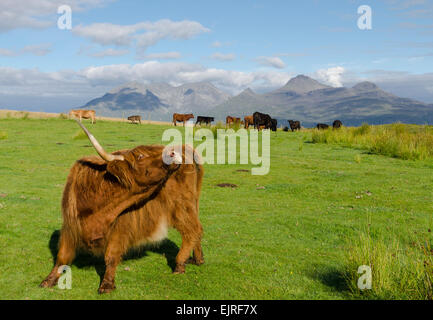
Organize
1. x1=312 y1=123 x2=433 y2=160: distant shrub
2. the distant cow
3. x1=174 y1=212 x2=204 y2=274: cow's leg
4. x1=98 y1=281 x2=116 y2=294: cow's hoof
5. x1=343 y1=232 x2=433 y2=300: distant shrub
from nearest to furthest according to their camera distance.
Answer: x1=343 y1=232 x2=433 y2=300: distant shrub, x1=98 y1=281 x2=116 y2=294: cow's hoof, x1=174 y1=212 x2=204 y2=274: cow's leg, x1=312 y1=123 x2=433 y2=160: distant shrub, the distant cow

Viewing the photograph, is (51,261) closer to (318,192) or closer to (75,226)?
(75,226)

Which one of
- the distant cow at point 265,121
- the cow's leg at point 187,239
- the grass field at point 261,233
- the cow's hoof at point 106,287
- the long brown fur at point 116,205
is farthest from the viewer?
the distant cow at point 265,121

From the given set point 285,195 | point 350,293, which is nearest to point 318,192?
point 285,195

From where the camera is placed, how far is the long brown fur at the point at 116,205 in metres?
4.55

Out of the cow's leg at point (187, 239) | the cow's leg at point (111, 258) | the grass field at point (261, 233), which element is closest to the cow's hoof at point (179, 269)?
the cow's leg at point (187, 239)

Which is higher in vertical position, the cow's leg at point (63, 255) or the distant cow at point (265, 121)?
the distant cow at point (265, 121)

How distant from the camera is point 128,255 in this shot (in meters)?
6.21

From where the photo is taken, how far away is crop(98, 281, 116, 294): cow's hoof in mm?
4805

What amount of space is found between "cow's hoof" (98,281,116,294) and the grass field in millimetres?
96

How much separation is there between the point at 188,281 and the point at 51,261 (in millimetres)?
2280

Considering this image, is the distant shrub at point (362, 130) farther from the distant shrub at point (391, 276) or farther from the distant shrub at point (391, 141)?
the distant shrub at point (391, 276)

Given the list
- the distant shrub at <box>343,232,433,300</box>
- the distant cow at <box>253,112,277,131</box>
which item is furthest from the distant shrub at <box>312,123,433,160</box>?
the distant cow at <box>253,112,277,131</box>

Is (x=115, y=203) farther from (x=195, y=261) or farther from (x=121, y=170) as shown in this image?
(x=195, y=261)

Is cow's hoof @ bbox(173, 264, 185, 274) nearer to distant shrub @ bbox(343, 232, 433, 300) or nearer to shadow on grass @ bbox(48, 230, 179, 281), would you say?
shadow on grass @ bbox(48, 230, 179, 281)
